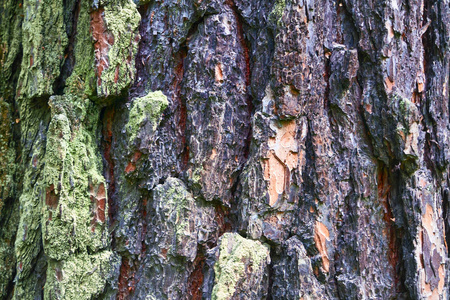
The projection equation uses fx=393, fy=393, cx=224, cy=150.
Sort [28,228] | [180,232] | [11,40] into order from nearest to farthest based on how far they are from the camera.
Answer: [180,232]
[28,228]
[11,40]

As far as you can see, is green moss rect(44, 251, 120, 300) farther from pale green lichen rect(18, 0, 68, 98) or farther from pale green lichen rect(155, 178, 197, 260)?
pale green lichen rect(18, 0, 68, 98)

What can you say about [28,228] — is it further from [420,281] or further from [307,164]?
[420,281]

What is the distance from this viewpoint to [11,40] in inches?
54.9

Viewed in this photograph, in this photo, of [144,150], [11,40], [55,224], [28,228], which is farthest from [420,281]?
[11,40]

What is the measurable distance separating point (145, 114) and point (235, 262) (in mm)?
490

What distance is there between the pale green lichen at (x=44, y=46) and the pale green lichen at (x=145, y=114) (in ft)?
1.04

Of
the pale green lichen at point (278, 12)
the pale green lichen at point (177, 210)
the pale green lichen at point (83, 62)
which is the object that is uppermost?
the pale green lichen at point (278, 12)

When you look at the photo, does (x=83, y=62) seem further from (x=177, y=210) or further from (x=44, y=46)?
(x=177, y=210)

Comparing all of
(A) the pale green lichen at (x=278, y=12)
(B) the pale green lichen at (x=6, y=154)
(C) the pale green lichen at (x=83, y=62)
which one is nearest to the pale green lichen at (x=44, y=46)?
(C) the pale green lichen at (x=83, y=62)

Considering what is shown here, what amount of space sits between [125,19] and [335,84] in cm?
65

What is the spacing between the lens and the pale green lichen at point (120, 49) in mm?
1161

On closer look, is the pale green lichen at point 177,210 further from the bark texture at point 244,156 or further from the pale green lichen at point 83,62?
the pale green lichen at point 83,62

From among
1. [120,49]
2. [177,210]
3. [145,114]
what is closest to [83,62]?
[120,49]

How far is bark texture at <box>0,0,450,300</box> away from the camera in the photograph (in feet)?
3.66
